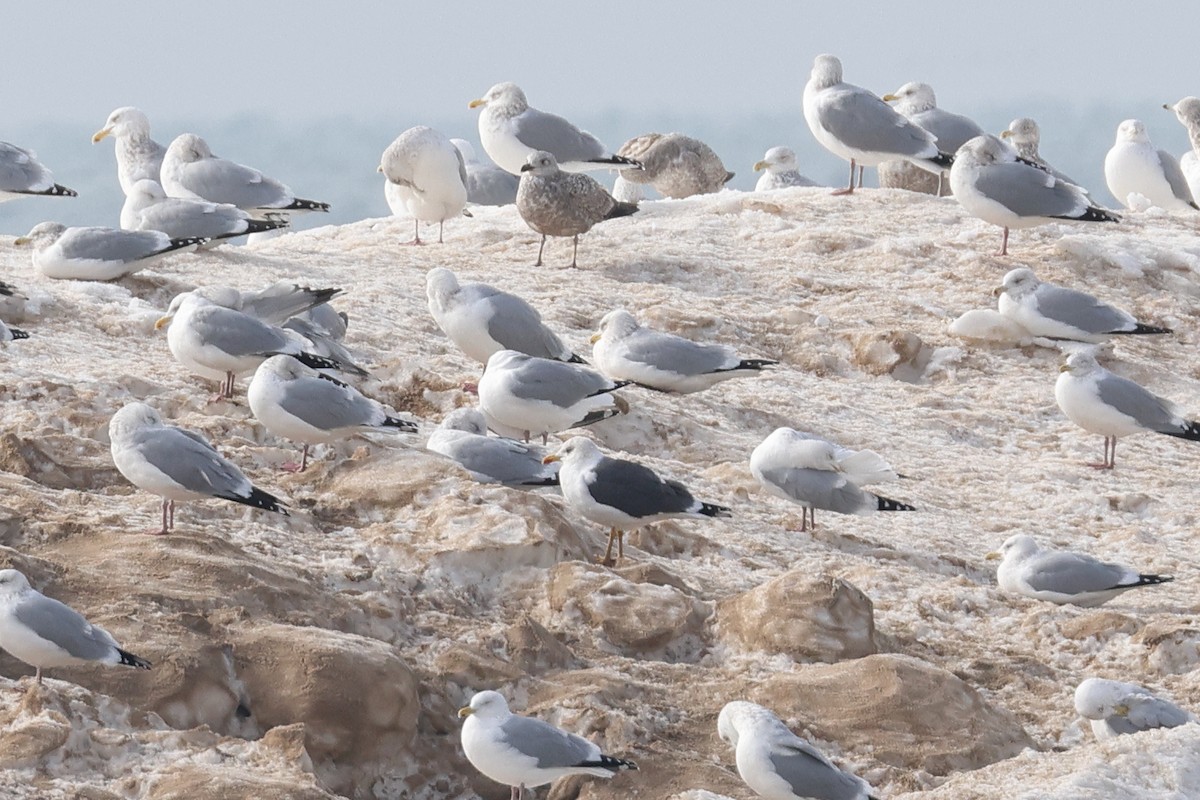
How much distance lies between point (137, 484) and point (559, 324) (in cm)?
511

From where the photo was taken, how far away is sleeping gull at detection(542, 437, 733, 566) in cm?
786

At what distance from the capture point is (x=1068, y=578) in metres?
8.16

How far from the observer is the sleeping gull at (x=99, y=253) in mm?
11266

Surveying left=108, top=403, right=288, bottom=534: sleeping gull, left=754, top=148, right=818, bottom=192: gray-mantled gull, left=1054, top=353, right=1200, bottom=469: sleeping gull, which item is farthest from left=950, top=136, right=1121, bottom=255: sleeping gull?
left=108, top=403, right=288, bottom=534: sleeping gull

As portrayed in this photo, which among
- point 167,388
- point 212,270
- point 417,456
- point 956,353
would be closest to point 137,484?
point 417,456

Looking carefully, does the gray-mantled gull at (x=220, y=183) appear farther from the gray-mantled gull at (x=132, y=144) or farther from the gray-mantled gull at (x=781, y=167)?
the gray-mantled gull at (x=781, y=167)

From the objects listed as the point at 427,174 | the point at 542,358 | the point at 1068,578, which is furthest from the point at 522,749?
the point at 427,174

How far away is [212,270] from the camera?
493 inches

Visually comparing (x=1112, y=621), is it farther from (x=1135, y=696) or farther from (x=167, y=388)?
(x=167, y=388)

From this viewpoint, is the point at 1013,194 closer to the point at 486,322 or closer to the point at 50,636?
the point at 486,322

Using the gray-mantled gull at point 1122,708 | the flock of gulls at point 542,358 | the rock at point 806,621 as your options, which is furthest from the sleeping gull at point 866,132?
the gray-mantled gull at point 1122,708

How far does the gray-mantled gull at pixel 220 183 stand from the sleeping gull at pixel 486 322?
451 cm

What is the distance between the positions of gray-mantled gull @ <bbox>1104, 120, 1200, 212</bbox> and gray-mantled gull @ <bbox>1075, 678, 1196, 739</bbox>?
12.2 metres

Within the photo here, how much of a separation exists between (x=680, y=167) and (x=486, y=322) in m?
9.75
